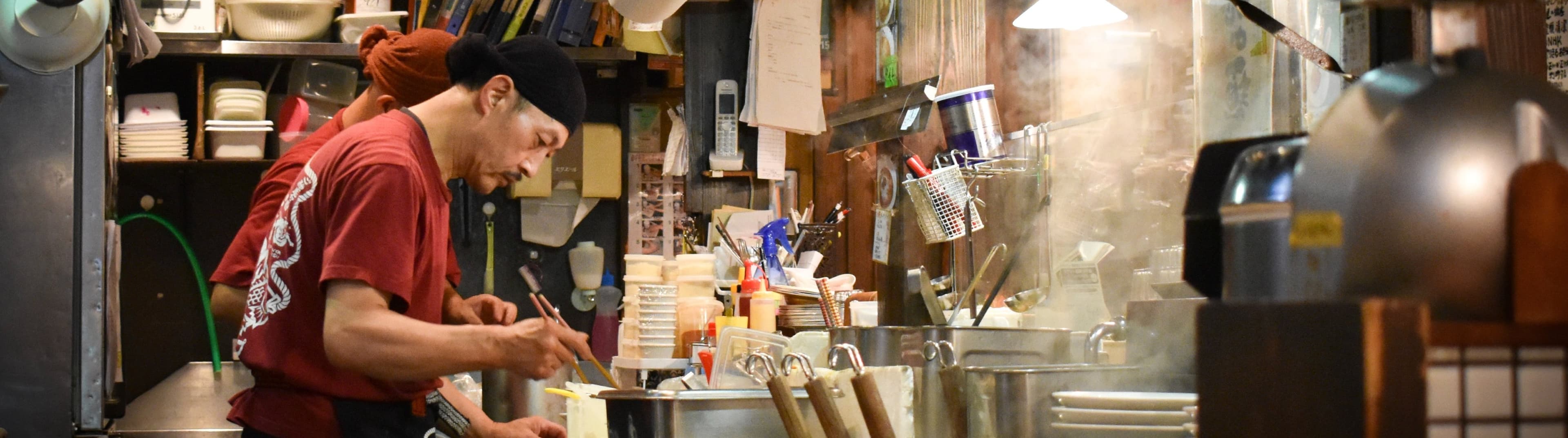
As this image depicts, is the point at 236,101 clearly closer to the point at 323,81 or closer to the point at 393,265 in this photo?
the point at 323,81

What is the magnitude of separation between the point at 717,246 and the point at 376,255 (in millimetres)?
2575

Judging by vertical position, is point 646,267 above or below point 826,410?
above

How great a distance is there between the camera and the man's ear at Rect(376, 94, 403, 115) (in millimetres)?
2621

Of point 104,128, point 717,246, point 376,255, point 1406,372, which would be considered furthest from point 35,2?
point 1406,372

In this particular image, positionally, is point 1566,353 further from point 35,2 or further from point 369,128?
point 35,2

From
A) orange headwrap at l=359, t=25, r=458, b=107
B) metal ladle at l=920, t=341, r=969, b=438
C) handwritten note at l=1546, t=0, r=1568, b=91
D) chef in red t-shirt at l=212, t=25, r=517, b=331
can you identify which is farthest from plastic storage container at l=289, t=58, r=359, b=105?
handwritten note at l=1546, t=0, r=1568, b=91

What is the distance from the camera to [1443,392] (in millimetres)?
602

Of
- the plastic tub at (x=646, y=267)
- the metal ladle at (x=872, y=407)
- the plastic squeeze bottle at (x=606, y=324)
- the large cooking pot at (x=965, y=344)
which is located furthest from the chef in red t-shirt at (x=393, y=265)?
the plastic squeeze bottle at (x=606, y=324)

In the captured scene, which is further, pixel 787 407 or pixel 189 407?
pixel 189 407

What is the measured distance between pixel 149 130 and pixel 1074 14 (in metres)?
3.41

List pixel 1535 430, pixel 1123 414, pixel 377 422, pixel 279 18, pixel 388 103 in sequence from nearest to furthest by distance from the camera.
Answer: pixel 1535 430 → pixel 1123 414 → pixel 377 422 → pixel 388 103 → pixel 279 18

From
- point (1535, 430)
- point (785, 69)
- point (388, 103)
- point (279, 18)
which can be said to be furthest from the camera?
point (279, 18)

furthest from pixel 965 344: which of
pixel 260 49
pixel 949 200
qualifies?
pixel 260 49

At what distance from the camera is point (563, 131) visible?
6.66ft
